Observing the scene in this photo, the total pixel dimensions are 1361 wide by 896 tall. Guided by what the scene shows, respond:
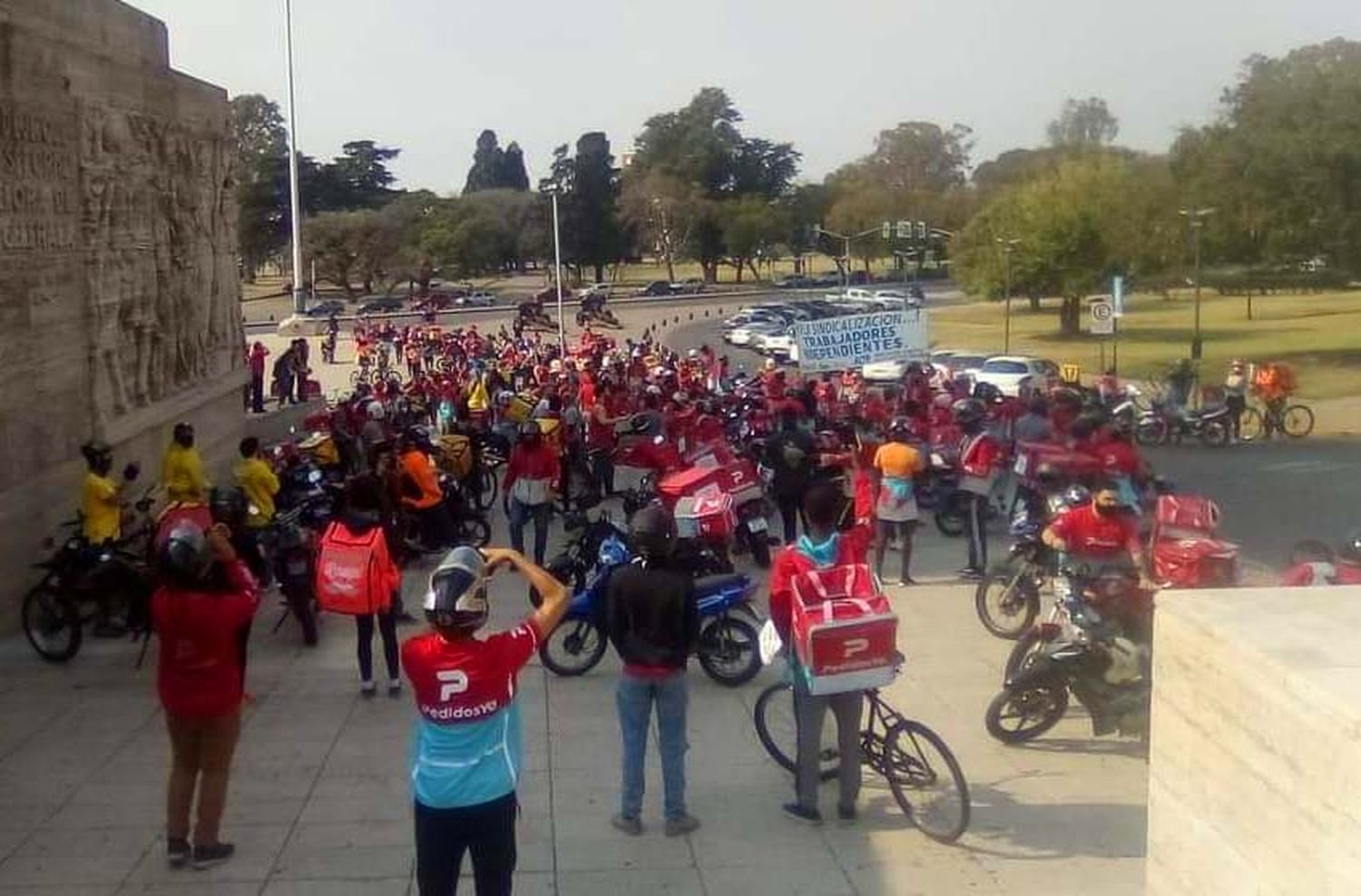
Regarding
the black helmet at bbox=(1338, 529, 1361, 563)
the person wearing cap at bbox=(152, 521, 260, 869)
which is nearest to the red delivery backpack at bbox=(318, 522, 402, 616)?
the person wearing cap at bbox=(152, 521, 260, 869)

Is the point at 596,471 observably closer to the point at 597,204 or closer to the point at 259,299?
the point at 259,299

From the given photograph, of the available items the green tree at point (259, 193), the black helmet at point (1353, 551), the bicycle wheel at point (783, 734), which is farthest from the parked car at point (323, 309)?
the bicycle wheel at point (783, 734)

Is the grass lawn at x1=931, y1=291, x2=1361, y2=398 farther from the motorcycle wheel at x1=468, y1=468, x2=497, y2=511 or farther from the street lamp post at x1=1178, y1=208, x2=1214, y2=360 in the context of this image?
the motorcycle wheel at x1=468, y1=468, x2=497, y2=511

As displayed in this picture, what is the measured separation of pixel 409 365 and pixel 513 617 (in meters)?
26.7

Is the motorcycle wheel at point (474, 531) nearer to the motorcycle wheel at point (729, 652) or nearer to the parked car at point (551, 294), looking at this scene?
the motorcycle wheel at point (729, 652)

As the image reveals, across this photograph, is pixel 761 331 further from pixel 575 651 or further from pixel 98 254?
pixel 575 651

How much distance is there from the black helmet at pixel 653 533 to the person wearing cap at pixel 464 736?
179 cm

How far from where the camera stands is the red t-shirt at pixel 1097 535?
965 cm

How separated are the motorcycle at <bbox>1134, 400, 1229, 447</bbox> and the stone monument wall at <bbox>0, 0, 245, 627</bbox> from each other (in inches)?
586

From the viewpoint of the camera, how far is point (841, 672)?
23.2 feet

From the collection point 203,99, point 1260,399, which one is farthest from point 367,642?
point 1260,399

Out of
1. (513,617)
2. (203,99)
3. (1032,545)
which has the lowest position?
(513,617)

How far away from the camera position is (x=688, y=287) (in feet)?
291

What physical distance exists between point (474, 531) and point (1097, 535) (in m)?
8.07
